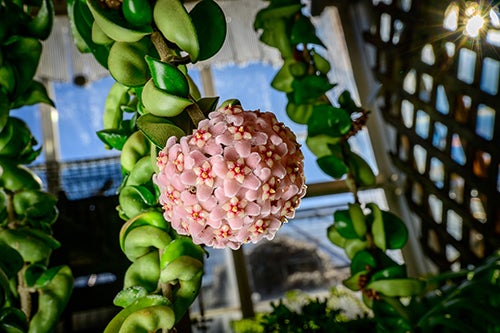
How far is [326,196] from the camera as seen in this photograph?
292 cm

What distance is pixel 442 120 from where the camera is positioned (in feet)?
7.00

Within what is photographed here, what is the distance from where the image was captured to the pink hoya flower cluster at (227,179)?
1.19 feet

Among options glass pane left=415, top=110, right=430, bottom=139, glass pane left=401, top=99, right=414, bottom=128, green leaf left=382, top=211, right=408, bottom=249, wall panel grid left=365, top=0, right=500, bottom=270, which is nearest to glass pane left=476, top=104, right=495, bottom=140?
wall panel grid left=365, top=0, right=500, bottom=270

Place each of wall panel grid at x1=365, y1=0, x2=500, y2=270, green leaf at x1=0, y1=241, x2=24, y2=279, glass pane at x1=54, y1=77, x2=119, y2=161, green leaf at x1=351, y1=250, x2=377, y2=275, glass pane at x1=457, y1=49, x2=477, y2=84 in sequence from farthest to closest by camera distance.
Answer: glass pane at x1=54, y1=77, x2=119, y2=161, glass pane at x1=457, y1=49, x2=477, y2=84, wall panel grid at x1=365, y1=0, x2=500, y2=270, green leaf at x1=351, y1=250, x2=377, y2=275, green leaf at x1=0, y1=241, x2=24, y2=279

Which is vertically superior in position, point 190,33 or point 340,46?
point 340,46

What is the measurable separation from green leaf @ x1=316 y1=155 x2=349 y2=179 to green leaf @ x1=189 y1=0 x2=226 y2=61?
1.02ft

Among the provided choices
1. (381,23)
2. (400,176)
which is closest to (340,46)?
(381,23)

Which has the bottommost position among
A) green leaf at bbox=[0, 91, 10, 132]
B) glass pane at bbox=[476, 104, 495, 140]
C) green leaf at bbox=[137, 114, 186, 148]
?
green leaf at bbox=[137, 114, 186, 148]

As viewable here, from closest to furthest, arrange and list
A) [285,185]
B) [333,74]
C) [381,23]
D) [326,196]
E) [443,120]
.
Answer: [285,185] → [443,120] → [381,23] → [326,196] → [333,74]

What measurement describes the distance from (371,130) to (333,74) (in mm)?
→ 536

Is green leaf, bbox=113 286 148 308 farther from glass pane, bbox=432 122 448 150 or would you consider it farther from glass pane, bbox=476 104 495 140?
glass pane, bbox=432 122 448 150

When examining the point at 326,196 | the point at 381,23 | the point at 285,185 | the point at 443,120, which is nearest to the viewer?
the point at 285,185

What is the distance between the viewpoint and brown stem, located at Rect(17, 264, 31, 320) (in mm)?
551

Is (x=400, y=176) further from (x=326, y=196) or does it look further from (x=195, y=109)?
(x=195, y=109)
